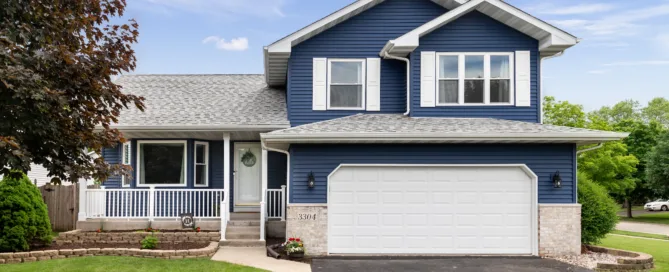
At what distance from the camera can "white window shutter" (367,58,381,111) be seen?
14.1 metres

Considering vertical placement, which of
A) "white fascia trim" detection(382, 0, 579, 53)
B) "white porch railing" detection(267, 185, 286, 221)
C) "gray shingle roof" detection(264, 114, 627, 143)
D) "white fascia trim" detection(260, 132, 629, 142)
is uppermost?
"white fascia trim" detection(382, 0, 579, 53)

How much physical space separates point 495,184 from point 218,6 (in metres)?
15.9

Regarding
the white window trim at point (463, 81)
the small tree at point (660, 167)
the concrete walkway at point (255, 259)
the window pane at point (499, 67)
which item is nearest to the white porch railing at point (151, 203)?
the concrete walkway at point (255, 259)

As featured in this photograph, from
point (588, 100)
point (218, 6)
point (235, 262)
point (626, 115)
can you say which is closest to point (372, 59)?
point (235, 262)

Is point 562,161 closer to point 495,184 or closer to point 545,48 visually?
point 495,184

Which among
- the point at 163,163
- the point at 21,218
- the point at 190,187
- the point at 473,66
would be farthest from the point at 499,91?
the point at 21,218

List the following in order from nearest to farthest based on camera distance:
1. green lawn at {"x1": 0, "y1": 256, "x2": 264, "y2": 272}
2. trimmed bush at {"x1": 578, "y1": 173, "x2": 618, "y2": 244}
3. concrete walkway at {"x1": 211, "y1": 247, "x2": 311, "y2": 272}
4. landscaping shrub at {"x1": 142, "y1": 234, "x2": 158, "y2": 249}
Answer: green lawn at {"x1": 0, "y1": 256, "x2": 264, "y2": 272} < concrete walkway at {"x1": 211, "y1": 247, "x2": 311, "y2": 272} < landscaping shrub at {"x1": 142, "y1": 234, "x2": 158, "y2": 249} < trimmed bush at {"x1": 578, "y1": 173, "x2": 618, "y2": 244}

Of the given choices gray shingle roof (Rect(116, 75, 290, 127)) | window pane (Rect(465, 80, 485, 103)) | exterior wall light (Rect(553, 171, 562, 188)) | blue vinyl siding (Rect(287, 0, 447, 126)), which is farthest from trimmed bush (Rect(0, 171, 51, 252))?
exterior wall light (Rect(553, 171, 562, 188))

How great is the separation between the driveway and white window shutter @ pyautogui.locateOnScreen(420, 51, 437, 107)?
145 inches

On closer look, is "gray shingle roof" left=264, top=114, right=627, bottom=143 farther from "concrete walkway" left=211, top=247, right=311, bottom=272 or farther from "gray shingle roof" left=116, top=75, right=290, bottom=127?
"concrete walkway" left=211, top=247, right=311, bottom=272

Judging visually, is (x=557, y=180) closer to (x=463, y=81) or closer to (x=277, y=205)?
(x=463, y=81)

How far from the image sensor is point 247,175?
15742mm

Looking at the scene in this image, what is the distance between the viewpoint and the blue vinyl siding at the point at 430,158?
12.3 m

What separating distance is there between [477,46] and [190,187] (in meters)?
8.14
